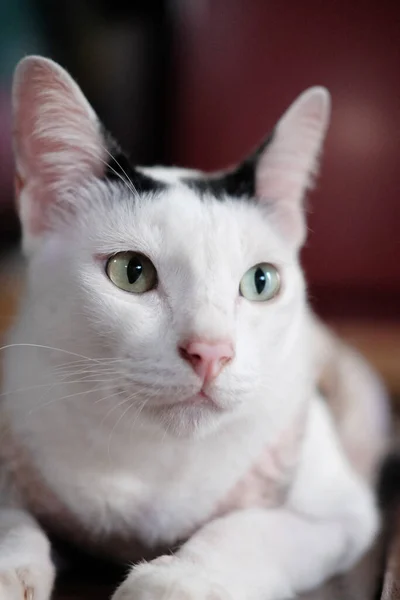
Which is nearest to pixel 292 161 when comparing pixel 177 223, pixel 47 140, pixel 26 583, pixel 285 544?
pixel 177 223

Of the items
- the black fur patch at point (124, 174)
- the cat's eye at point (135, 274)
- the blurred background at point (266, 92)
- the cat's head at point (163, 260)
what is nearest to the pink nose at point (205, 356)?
the cat's head at point (163, 260)

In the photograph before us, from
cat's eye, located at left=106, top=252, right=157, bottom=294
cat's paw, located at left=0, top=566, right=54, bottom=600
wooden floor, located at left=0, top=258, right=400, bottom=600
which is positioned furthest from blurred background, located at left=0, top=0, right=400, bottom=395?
cat's paw, located at left=0, top=566, right=54, bottom=600

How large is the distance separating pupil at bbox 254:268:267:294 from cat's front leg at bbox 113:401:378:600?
0.24m

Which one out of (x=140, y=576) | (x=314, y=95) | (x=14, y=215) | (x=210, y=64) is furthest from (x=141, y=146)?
(x=140, y=576)

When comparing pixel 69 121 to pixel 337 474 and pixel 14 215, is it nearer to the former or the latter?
pixel 14 215

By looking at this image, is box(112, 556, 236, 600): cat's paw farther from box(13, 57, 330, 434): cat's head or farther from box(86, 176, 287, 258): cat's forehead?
box(86, 176, 287, 258): cat's forehead

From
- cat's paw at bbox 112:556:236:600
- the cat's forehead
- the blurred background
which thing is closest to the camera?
cat's paw at bbox 112:556:236:600

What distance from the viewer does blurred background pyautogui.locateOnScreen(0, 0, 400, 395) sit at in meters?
1.14

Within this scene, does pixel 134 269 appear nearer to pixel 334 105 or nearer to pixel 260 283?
pixel 260 283

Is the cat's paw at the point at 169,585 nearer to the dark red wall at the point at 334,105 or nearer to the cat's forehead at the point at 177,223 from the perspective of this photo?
the cat's forehead at the point at 177,223

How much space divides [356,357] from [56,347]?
26.0 inches

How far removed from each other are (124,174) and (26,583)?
0.45m

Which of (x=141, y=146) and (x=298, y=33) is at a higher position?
(x=298, y=33)

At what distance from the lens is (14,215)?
1051mm
